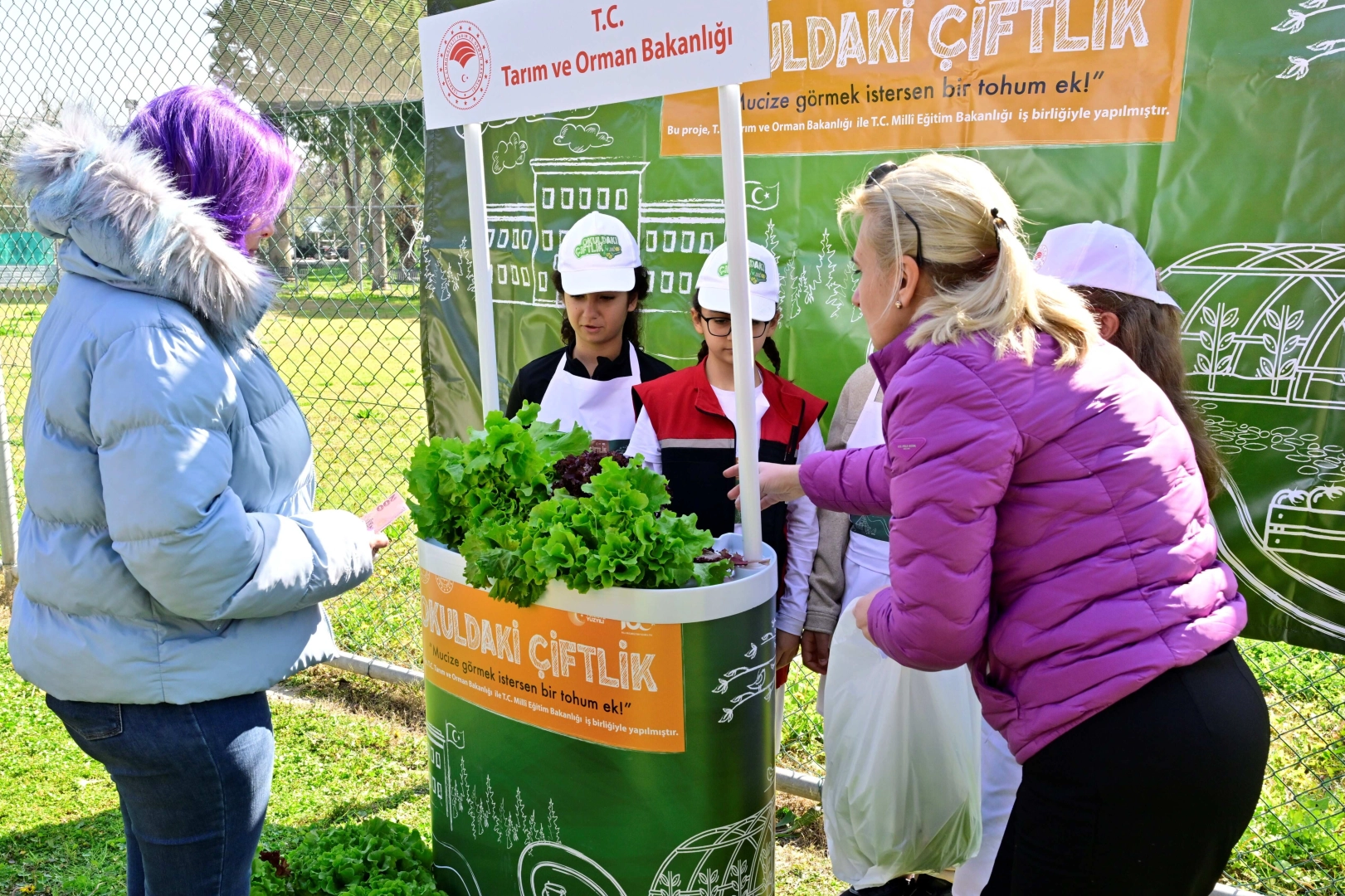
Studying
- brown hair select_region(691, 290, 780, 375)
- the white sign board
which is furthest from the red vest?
the white sign board

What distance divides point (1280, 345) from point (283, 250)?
5.02 metres

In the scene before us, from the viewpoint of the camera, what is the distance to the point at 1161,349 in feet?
7.54

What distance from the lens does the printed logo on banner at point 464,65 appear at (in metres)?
2.14

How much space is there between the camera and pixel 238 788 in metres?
2.10

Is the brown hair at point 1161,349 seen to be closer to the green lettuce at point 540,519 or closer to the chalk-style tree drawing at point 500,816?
the green lettuce at point 540,519

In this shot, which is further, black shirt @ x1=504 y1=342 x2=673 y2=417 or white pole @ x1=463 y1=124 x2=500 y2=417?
A: black shirt @ x1=504 y1=342 x2=673 y2=417

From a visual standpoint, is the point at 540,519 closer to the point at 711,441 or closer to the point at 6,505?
the point at 711,441

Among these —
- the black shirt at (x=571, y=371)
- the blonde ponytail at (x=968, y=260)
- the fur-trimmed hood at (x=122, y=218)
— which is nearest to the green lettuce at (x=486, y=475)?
the fur-trimmed hood at (x=122, y=218)

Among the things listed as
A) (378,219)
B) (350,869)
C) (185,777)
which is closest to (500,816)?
(350,869)

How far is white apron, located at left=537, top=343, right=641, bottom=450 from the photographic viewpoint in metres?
3.24

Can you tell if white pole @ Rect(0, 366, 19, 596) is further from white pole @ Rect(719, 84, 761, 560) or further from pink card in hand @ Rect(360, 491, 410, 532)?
white pole @ Rect(719, 84, 761, 560)

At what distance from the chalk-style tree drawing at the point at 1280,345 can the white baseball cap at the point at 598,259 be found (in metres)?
1.84

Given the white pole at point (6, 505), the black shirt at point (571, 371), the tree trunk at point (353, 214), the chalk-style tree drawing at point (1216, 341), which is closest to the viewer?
the chalk-style tree drawing at point (1216, 341)

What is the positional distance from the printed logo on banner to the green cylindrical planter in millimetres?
1010
